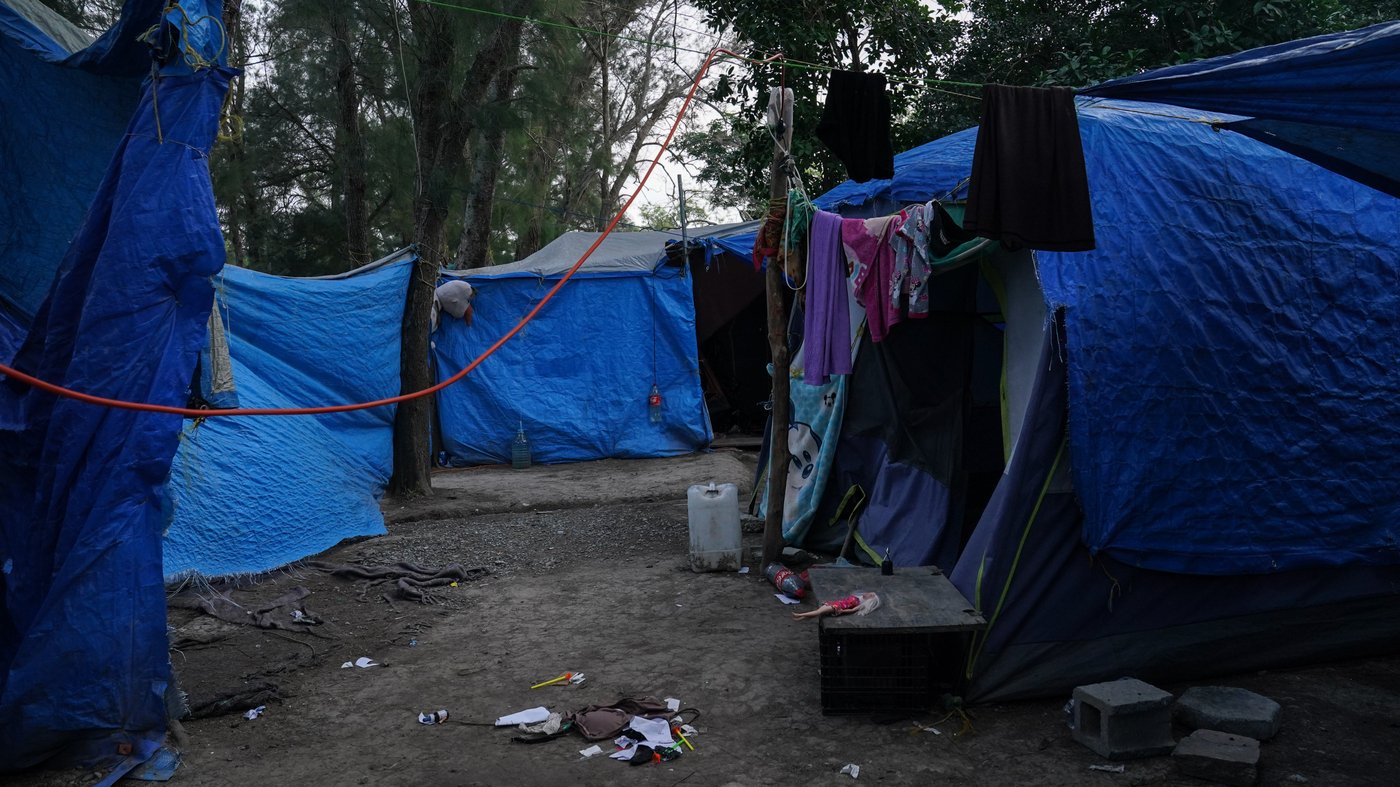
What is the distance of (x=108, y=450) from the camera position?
3803 mm

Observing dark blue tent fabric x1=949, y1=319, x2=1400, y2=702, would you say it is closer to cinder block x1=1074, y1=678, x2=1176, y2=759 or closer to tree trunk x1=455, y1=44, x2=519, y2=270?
cinder block x1=1074, y1=678, x2=1176, y2=759

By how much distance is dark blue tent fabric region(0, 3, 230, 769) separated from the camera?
3.66 meters

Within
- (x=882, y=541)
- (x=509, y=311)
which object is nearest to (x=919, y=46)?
(x=509, y=311)

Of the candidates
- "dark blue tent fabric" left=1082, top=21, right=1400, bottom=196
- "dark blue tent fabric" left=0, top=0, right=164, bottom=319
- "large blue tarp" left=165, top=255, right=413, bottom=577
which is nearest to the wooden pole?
"dark blue tent fabric" left=1082, top=21, right=1400, bottom=196

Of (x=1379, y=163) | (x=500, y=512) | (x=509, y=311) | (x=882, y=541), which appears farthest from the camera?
(x=509, y=311)

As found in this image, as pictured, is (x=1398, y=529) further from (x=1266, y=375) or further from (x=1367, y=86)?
(x=1367, y=86)

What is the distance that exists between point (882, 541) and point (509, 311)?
6471 mm

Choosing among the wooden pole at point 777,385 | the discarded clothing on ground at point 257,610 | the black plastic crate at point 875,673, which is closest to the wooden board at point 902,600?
the black plastic crate at point 875,673

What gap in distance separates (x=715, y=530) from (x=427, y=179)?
14.8ft

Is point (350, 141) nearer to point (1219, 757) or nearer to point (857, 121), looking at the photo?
point (857, 121)

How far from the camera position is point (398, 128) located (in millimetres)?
11391

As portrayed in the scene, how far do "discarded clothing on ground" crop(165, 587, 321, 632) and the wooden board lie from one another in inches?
122

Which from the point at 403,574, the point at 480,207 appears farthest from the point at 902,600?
the point at 480,207

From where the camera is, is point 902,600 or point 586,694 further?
point 586,694
